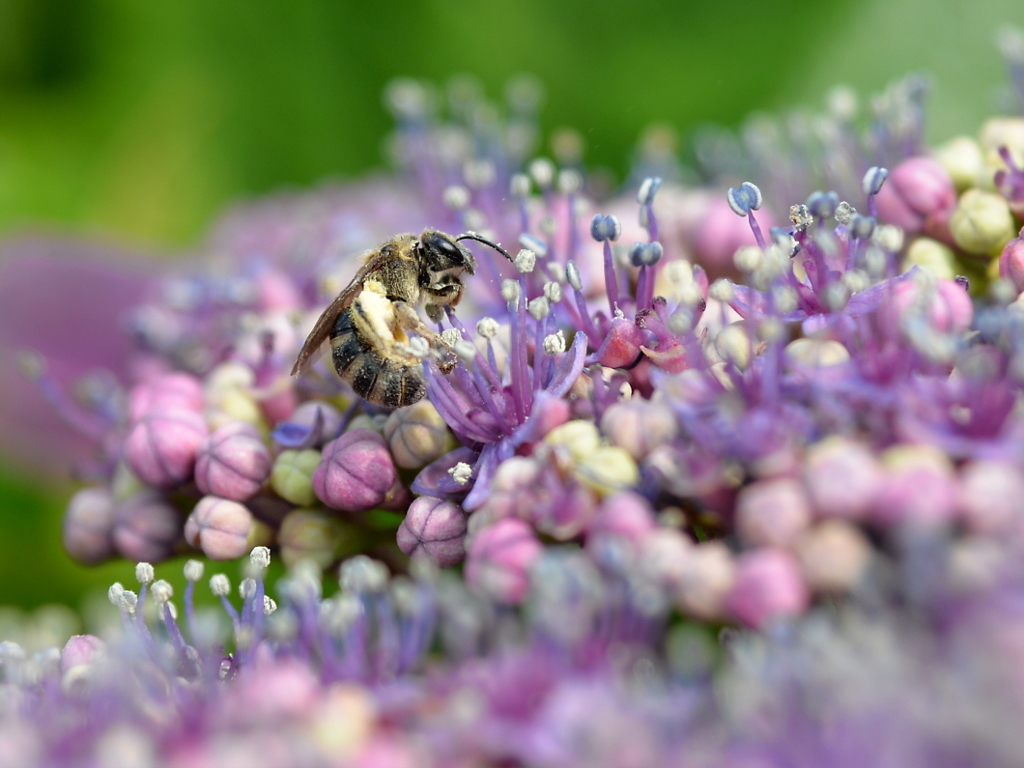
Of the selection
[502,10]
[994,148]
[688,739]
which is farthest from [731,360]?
[502,10]

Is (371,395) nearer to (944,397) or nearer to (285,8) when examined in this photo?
(944,397)

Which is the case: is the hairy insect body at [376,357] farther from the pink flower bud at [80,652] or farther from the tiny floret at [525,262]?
the pink flower bud at [80,652]

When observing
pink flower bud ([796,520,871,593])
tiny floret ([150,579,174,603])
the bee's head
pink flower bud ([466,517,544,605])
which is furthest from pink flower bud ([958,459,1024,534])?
tiny floret ([150,579,174,603])

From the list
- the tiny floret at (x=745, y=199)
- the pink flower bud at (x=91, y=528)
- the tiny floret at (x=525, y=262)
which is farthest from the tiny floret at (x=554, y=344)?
the pink flower bud at (x=91, y=528)

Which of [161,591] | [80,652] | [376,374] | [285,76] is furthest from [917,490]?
[285,76]

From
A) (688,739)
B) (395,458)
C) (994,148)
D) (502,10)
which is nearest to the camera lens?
(688,739)
